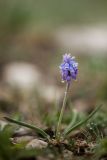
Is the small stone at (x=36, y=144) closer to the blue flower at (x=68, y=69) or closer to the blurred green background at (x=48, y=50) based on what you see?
the blue flower at (x=68, y=69)

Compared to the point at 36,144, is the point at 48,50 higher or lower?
higher

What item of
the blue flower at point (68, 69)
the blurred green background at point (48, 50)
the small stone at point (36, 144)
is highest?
the blurred green background at point (48, 50)

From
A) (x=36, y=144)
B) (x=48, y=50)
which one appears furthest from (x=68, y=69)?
(x=48, y=50)

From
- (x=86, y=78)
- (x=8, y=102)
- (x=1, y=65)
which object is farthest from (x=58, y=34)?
(x=8, y=102)

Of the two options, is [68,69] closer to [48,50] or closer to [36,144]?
[36,144]

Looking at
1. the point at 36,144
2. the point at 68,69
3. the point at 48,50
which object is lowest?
the point at 36,144

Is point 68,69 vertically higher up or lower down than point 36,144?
higher up

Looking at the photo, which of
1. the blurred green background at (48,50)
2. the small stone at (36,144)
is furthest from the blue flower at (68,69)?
the blurred green background at (48,50)

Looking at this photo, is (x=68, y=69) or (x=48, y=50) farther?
(x=48, y=50)

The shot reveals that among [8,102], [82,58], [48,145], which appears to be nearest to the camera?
[48,145]

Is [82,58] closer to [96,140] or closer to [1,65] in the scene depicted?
[1,65]

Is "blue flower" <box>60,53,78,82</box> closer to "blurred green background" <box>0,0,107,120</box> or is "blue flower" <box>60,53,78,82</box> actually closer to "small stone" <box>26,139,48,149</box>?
"small stone" <box>26,139,48,149</box>
